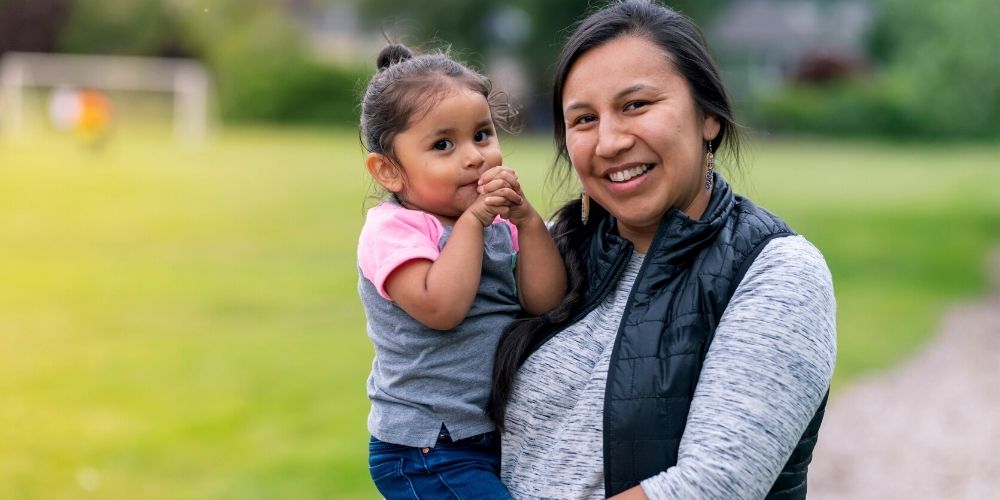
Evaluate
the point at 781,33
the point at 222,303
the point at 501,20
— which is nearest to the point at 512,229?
the point at 222,303

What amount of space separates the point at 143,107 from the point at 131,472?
30.5 meters

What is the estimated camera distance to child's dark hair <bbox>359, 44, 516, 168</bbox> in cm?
256

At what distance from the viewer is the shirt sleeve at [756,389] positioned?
6.67ft

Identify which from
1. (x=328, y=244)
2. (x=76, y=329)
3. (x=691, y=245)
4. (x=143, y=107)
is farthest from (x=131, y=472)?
(x=143, y=107)

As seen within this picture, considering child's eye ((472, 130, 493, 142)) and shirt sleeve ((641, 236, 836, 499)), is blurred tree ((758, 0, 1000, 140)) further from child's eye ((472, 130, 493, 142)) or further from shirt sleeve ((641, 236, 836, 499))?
shirt sleeve ((641, 236, 836, 499))

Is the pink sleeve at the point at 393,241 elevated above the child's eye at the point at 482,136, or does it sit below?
below

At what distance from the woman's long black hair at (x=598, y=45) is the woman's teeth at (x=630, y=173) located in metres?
0.18

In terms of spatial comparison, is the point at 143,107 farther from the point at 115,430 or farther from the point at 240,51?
the point at 115,430

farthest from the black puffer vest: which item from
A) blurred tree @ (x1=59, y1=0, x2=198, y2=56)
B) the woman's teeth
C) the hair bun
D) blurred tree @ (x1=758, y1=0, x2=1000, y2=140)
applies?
blurred tree @ (x1=59, y1=0, x2=198, y2=56)

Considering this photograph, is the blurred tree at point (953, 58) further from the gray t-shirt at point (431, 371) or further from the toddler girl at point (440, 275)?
the gray t-shirt at point (431, 371)

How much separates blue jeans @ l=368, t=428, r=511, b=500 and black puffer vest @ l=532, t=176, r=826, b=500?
343mm

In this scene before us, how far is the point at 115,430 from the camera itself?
748 cm

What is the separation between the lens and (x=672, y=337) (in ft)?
7.10

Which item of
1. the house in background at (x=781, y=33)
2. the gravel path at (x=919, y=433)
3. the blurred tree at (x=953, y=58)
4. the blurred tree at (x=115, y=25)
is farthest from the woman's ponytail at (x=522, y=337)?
the house in background at (x=781, y=33)
